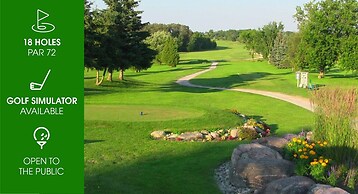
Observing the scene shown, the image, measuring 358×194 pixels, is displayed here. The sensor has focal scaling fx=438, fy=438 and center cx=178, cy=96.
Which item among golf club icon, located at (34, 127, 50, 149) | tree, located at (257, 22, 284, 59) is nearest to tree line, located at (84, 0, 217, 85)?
golf club icon, located at (34, 127, 50, 149)

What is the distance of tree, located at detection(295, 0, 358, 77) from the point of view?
55500mm

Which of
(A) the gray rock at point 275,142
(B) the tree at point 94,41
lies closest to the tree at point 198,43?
(B) the tree at point 94,41

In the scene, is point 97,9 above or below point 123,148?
above

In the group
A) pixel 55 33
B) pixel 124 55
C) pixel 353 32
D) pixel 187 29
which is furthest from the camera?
pixel 187 29

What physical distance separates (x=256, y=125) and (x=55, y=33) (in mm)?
12311

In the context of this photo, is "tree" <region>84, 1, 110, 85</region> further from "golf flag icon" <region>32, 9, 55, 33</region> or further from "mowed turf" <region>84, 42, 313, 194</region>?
"golf flag icon" <region>32, 9, 55, 33</region>

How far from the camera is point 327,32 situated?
192 ft

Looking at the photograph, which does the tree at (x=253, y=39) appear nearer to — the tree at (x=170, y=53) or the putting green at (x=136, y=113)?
the tree at (x=170, y=53)

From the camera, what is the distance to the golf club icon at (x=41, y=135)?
617 centimetres

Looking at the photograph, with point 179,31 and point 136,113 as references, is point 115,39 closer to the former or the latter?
point 136,113

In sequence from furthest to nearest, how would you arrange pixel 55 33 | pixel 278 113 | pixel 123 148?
1. pixel 278 113
2. pixel 123 148
3. pixel 55 33

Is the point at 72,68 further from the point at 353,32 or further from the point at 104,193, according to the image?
the point at 353,32

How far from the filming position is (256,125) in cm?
1719

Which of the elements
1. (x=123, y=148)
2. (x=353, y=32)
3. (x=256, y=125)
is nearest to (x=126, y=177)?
(x=123, y=148)
